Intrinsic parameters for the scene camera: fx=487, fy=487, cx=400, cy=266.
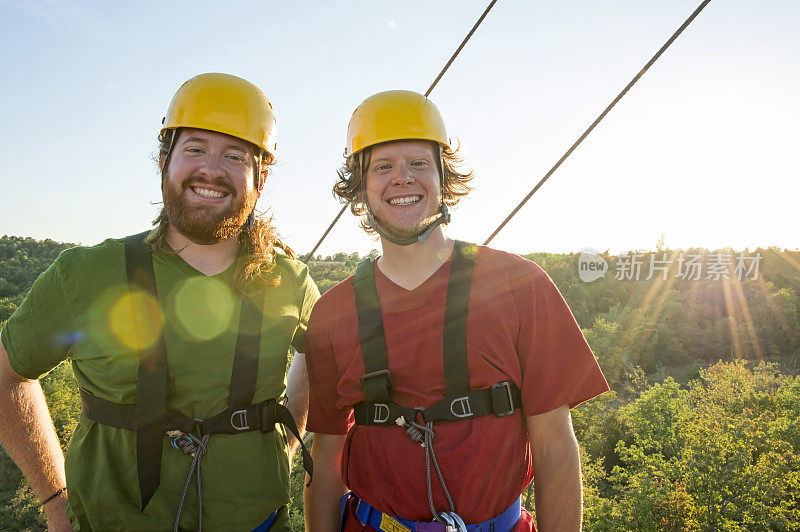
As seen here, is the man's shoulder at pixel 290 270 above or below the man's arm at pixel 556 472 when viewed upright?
above

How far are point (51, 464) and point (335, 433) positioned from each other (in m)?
1.38

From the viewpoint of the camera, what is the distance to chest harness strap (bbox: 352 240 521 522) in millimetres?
2176

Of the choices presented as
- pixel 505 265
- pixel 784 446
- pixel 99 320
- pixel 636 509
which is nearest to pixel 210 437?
pixel 99 320

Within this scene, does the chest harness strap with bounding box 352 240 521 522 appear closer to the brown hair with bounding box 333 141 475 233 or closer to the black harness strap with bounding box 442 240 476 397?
the black harness strap with bounding box 442 240 476 397

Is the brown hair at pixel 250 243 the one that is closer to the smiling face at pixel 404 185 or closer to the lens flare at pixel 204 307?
the lens flare at pixel 204 307

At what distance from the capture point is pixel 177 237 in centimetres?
254

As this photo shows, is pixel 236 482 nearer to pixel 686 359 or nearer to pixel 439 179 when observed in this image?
pixel 439 179

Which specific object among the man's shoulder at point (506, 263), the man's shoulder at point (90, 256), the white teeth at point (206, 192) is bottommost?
the man's shoulder at point (506, 263)

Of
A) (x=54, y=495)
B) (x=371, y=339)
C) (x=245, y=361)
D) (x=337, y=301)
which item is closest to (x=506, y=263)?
(x=371, y=339)

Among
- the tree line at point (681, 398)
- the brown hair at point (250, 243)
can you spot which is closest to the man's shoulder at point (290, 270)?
the brown hair at point (250, 243)

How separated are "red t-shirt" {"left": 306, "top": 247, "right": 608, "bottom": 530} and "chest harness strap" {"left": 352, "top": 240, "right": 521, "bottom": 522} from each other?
42mm

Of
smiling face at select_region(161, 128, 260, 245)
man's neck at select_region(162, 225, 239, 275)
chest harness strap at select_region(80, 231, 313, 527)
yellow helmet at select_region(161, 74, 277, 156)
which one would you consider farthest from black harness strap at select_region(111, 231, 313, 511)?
yellow helmet at select_region(161, 74, 277, 156)

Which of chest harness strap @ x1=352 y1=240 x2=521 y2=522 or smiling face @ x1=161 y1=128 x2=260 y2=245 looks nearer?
chest harness strap @ x1=352 y1=240 x2=521 y2=522

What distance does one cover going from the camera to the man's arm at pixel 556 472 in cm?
214
